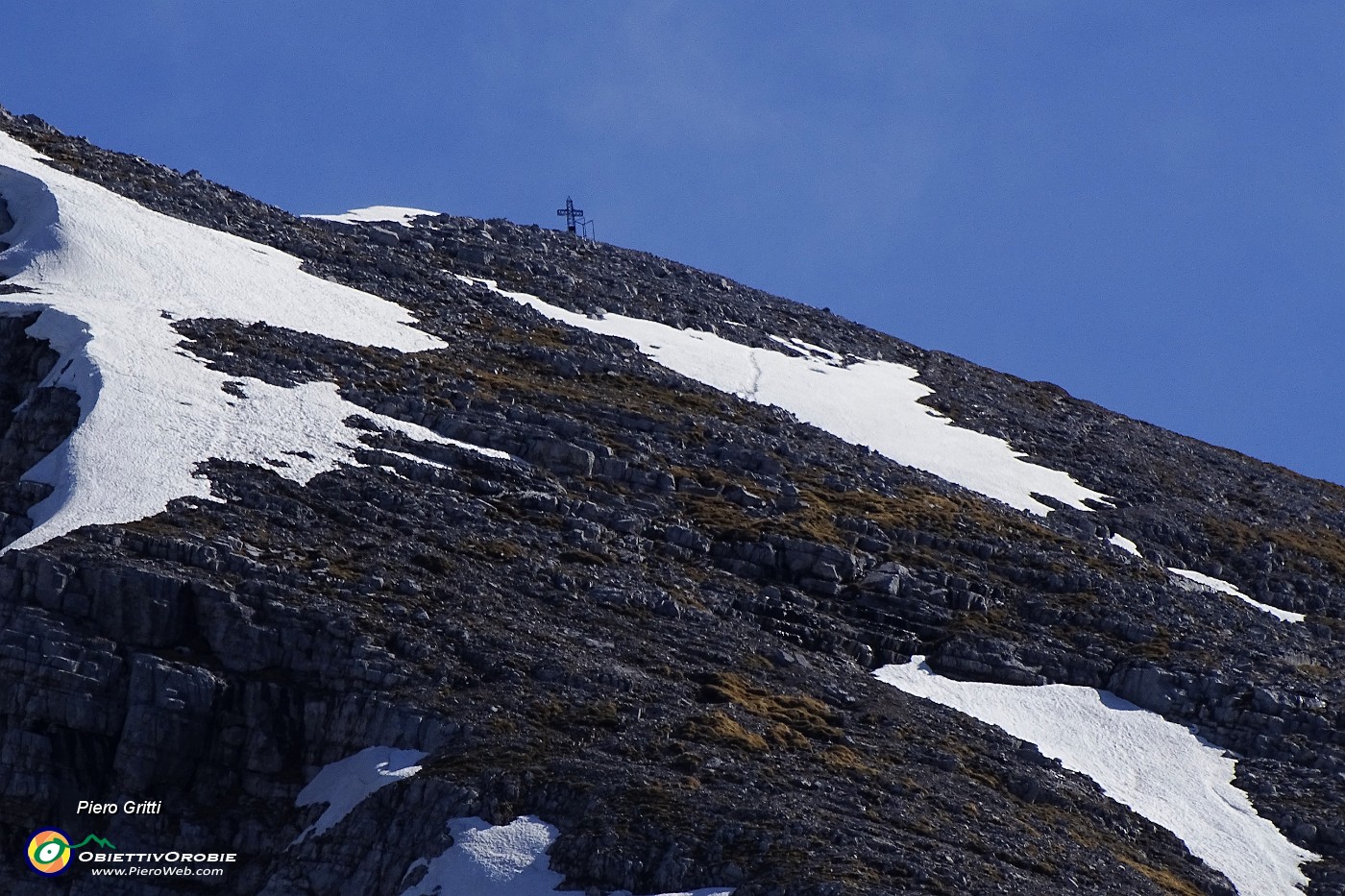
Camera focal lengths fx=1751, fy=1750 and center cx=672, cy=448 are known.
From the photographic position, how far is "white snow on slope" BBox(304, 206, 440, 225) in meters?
108

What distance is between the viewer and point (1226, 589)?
77500 millimetres

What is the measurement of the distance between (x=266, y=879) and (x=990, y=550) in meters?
35.4

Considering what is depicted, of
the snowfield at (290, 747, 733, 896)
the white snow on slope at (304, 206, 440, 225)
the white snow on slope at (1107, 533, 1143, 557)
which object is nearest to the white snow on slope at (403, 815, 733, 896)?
the snowfield at (290, 747, 733, 896)

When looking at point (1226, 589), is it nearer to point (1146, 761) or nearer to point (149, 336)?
point (1146, 761)

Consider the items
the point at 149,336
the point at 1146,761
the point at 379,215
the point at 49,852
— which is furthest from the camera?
the point at 379,215

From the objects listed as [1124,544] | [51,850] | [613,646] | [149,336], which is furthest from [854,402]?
[51,850]

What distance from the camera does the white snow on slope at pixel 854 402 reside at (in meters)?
84.9

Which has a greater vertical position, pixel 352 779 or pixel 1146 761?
pixel 1146 761

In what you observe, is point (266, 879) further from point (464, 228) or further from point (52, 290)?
point (464, 228)

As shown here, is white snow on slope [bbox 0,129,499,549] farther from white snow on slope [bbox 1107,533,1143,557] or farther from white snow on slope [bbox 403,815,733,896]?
white snow on slope [bbox 1107,533,1143,557]

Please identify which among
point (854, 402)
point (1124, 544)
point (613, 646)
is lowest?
point (613, 646)

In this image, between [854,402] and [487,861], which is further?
[854,402]

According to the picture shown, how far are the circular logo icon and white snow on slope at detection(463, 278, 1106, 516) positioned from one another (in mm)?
47168

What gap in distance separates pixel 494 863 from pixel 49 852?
12.3m
